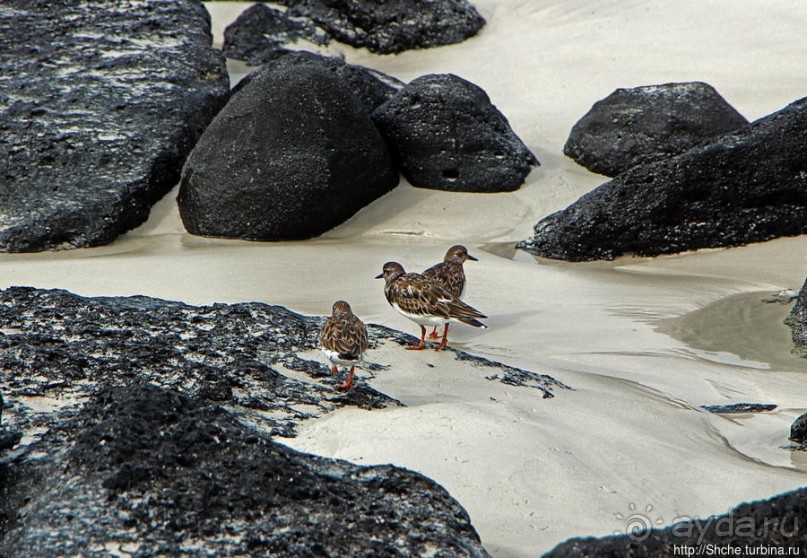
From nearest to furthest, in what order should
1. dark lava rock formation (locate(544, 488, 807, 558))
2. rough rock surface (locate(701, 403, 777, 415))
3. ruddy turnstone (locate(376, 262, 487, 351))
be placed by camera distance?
dark lava rock formation (locate(544, 488, 807, 558)) → rough rock surface (locate(701, 403, 777, 415)) → ruddy turnstone (locate(376, 262, 487, 351))

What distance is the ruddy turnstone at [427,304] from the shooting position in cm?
641

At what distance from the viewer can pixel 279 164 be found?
9633 millimetres

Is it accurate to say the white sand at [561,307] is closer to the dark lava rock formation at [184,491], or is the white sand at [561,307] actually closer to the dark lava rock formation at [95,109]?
the dark lava rock formation at [95,109]

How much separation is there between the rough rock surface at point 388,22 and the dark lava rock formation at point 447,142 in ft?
17.5

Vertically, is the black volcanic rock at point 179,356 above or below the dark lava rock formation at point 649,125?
below

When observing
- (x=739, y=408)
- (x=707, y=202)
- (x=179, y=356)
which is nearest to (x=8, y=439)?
(x=179, y=356)

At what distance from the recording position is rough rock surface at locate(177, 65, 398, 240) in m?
9.62

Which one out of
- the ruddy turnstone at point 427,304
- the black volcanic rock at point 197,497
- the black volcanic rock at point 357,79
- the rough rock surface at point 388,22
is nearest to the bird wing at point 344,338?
the ruddy turnstone at point 427,304

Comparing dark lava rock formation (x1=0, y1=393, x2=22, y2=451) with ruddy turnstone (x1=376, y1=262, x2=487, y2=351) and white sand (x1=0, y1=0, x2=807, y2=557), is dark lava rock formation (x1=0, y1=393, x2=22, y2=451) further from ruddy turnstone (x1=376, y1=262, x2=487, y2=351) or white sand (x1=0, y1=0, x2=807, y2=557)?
ruddy turnstone (x1=376, y1=262, x2=487, y2=351)

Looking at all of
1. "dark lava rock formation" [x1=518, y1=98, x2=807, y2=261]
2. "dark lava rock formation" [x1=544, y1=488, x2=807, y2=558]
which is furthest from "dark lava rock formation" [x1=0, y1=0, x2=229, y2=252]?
"dark lava rock formation" [x1=544, y1=488, x2=807, y2=558]

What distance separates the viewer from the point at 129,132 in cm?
1025

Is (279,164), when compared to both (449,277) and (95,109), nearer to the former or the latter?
(95,109)

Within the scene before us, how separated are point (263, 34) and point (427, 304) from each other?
9.84 m

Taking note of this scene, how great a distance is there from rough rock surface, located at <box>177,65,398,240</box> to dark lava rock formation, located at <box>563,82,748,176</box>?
2801mm
